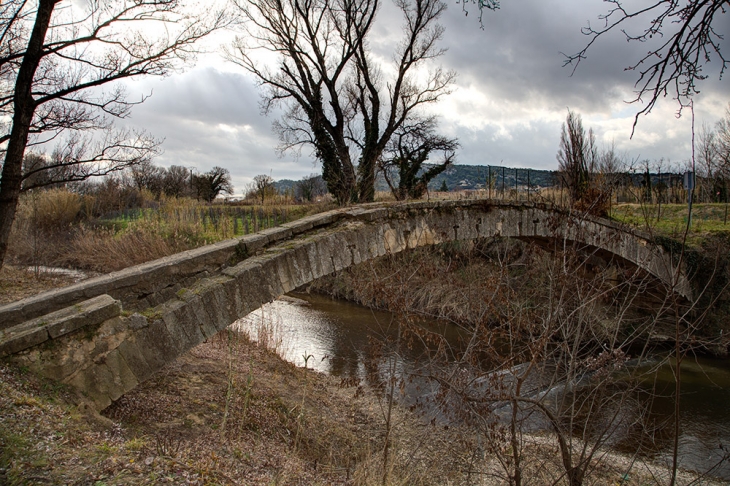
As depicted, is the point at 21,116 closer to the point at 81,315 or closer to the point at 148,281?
the point at 148,281

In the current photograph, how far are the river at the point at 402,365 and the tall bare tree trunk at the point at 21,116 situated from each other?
3826mm

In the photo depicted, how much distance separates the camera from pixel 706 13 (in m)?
2.40

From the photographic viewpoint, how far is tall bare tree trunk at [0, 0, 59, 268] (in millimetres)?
5902

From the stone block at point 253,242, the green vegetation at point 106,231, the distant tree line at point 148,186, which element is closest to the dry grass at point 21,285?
the green vegetation at point 106,231

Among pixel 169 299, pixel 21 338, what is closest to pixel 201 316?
pixel 169 299

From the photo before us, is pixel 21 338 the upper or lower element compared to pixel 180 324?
upper

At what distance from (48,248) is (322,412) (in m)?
13.4

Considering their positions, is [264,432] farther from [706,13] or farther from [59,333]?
[706,13]

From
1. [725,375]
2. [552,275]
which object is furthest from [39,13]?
[725,375]

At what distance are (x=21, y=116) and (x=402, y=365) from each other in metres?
6.48

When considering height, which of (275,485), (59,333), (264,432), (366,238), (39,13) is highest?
(39,13)

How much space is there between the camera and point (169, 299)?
3.84 metres

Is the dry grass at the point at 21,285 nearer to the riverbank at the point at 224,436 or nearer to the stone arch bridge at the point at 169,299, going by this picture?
the riverbank at the point at 224,436

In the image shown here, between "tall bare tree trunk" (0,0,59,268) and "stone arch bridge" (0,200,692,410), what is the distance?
3.31m
